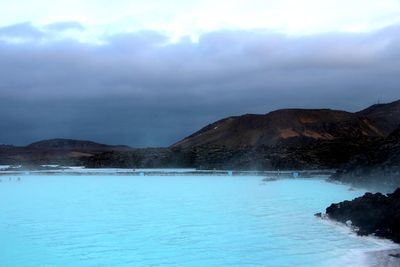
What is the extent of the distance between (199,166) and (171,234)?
81.6 meters

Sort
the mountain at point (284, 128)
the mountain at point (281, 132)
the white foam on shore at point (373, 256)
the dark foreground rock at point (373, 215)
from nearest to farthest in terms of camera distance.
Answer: the white foam on shore at point (373, 256) < the dark foreground rock at point (373, 215) < the mountain at point (281, 132) < the mountain at point (284, 128)

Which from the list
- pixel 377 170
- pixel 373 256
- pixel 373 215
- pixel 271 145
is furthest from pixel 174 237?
pixel 271 145

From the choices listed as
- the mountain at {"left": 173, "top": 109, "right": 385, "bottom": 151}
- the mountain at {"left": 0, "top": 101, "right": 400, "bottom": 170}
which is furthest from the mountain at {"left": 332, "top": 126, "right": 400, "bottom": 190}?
the mountain at {"left": 173, "top": 109, "right": 385, "bottom": 151}

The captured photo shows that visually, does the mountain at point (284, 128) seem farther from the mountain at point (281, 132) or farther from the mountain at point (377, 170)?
the mountain at point (377, 170)

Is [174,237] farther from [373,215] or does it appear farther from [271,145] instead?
[271,145]

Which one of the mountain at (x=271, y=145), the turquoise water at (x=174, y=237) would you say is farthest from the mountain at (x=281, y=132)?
the turquoise water at (x=174, y=237)

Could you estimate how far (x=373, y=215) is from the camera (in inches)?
Result: 666

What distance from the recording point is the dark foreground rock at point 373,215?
14.9 metres

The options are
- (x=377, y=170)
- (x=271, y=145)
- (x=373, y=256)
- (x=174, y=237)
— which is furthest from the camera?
(x=271, y=145)

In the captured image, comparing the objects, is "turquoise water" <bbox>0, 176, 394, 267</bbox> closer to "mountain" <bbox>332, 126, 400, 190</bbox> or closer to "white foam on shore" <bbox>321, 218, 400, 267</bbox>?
"white foam on shore" <bbox>321, 218, 400, 267</bbox>

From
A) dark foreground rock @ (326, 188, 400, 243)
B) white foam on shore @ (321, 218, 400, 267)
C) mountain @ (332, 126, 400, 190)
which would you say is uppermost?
mountain @ (332, 126, 400, 190)

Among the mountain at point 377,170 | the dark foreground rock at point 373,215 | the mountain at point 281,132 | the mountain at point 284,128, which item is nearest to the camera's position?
the dark foreground rock at point 373,215

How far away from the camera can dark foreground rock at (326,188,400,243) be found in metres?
14.9

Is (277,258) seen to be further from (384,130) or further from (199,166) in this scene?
(384,130)
